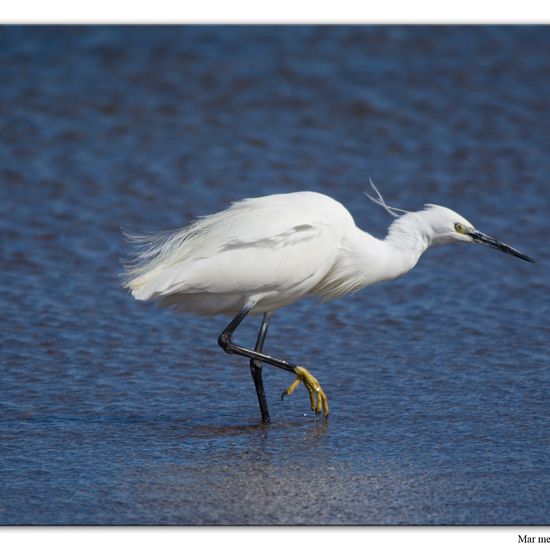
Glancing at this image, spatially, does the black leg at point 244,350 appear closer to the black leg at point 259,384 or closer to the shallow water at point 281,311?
the black leg at point 259,384

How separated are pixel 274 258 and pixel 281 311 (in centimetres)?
186

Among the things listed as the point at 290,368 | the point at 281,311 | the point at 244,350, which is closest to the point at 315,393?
the point at 290,368

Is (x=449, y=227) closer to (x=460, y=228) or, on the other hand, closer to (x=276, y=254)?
(x=460, y=228)

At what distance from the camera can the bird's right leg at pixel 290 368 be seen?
5.48 m

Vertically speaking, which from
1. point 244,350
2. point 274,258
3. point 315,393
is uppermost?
point 274,258

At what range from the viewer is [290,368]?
18.5 ft

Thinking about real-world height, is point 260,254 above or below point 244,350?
above

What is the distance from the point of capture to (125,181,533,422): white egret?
5500 mm

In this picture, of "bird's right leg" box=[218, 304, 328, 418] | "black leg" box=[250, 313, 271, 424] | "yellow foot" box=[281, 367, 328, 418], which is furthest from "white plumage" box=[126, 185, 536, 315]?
"yellow foot" box=[281, 367, 328, 418]

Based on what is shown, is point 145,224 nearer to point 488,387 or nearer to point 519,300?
point 519,300

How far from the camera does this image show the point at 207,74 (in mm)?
12164

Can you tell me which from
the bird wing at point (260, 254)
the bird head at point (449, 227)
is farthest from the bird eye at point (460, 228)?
the bird wing at point (260, 254)

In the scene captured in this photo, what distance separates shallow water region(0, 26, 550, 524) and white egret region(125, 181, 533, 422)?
0.49 metres

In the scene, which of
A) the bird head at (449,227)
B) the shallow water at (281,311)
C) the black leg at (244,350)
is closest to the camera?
the shallow water at (281,311)
